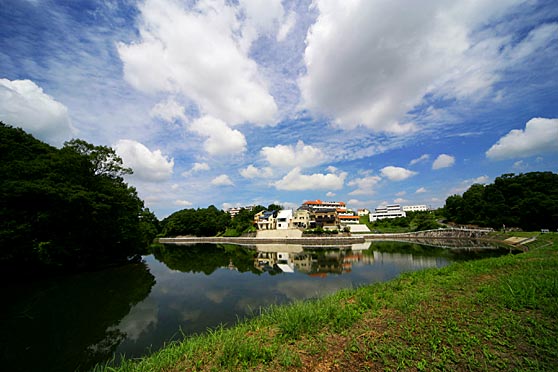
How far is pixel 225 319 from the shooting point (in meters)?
9.03

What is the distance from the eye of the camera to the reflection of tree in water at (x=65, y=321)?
22.1 feet

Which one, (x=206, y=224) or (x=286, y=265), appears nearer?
(x=286, y=265)

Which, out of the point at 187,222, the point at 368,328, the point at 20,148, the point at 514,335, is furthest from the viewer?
the point at 187,222

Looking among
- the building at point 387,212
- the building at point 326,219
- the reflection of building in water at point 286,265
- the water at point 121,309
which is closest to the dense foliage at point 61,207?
the water at point 121,309

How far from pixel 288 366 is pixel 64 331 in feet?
31.8

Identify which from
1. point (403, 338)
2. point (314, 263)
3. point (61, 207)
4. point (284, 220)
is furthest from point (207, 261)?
point (284, 220)

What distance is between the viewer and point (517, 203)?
1602 inches

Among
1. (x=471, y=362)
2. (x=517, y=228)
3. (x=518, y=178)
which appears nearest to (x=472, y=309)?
(x=471, y=362)

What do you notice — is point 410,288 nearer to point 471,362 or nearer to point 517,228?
point 471,362

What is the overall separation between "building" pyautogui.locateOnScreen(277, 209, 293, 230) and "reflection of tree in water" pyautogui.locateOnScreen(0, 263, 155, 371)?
39781mm

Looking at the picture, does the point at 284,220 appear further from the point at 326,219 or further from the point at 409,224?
the point at 409,224

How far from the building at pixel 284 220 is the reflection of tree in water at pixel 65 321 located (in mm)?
39781

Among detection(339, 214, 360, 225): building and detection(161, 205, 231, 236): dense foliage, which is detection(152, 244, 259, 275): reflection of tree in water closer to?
detection(161, 205, 231, 236): dense foliage

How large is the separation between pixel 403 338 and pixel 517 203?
176 feet
